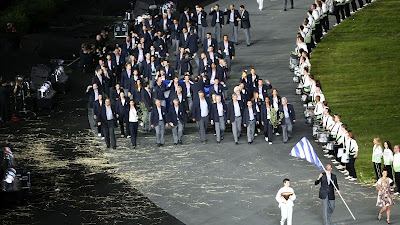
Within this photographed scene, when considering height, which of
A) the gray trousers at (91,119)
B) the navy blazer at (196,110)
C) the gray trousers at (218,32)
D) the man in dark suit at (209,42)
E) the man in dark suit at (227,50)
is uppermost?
the gray trousers at (218,32)

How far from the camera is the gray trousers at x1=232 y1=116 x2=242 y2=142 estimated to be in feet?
123

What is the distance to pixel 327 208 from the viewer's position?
96.6ft

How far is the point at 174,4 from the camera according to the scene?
188ft

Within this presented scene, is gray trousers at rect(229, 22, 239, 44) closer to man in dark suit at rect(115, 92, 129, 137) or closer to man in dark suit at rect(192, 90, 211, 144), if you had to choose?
man in dark suit at rect(192, 90, 211, 144)

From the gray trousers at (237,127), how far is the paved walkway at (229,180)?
36 cm

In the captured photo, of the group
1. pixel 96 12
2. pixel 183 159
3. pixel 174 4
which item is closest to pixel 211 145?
pixel 183 159

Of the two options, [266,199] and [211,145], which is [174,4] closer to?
[211,145]

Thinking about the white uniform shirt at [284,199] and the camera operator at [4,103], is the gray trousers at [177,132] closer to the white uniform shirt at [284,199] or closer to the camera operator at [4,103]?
the camera operator at [4,103]

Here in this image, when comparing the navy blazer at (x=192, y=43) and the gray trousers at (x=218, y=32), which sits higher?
the gray trousers at (x=218, y=32)

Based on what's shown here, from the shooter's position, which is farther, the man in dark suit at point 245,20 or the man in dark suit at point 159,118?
the man in dark suit at point 245,20

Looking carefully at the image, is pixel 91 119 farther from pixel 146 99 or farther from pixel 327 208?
pixel 327 208

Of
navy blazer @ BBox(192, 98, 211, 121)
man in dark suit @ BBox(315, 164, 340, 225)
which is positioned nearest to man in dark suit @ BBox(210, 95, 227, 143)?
navy blazer @ BBox(192, 98, 211, 121)

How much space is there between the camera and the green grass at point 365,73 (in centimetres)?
3953

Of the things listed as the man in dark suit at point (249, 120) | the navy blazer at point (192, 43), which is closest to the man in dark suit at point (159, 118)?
the man in dark suit at point (249, 120)
